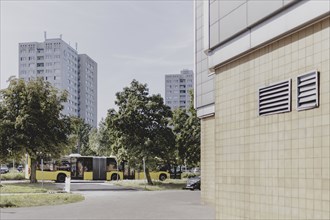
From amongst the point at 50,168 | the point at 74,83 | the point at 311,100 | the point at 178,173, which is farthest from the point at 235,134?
the point at 74,83

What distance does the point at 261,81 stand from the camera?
8.91 metres

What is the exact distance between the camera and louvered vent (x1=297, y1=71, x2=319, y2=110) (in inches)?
289

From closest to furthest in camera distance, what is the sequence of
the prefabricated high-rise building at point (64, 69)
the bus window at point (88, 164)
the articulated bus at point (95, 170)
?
the articulated bus at point (95, 170), the bus window at point (88, 164), the prefabricated high-rise building at point (64, 69)

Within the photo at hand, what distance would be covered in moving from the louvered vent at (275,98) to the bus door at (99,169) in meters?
41.9

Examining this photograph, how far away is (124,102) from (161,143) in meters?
4.89

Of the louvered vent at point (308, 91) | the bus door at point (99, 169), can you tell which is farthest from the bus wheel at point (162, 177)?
the louvered vent at point (308, 91)

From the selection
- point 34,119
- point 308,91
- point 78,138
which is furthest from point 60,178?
point 308,91

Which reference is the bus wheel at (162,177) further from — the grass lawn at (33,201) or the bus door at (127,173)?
the grass lawn at (33,201)

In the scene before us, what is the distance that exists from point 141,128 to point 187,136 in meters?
6.26

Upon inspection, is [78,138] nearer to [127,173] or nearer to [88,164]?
[88,164]

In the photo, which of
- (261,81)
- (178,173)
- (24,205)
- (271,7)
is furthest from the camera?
(178,173)

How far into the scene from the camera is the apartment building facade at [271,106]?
730 cm

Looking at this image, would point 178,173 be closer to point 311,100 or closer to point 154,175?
point 154,175

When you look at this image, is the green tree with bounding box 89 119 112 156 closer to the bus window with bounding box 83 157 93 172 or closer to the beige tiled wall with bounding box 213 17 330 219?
the bus window with bounding box 83 157 93 172
